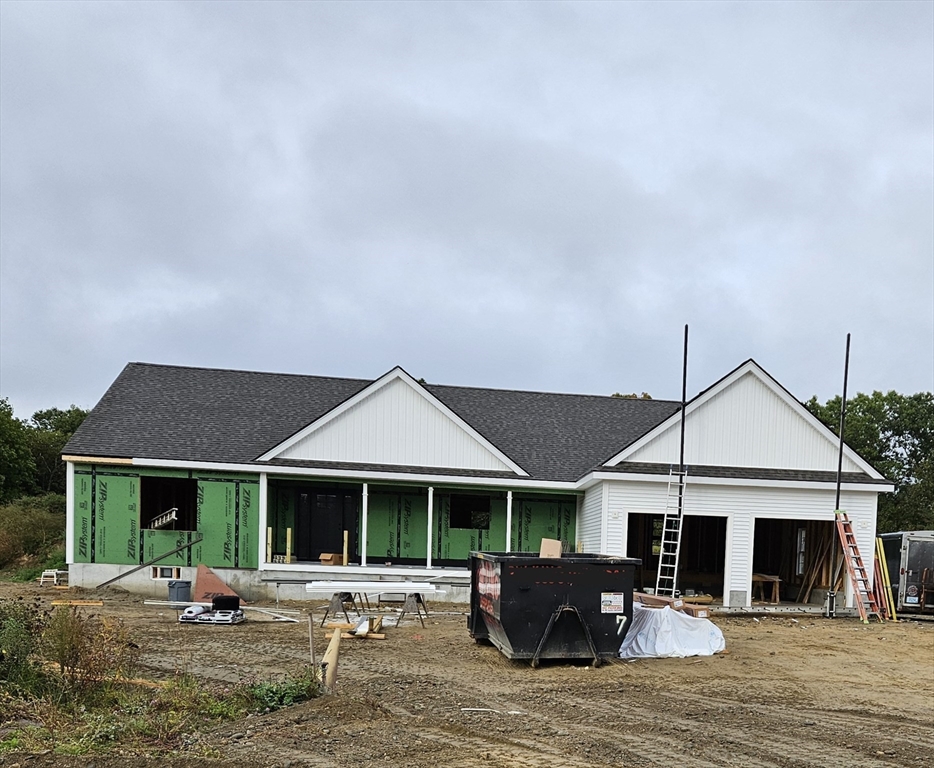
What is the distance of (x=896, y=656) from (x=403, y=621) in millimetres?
8596

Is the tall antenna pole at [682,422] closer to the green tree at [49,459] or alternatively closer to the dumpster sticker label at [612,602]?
the dumpster sticker label at [612,602]

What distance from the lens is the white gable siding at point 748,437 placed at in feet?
68.8

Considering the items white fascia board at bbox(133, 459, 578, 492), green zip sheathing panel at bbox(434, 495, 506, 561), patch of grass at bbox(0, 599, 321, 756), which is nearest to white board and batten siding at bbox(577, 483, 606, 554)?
white fascia board at bbox(133, 459, 578, 492)

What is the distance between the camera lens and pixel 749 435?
69.0 feet

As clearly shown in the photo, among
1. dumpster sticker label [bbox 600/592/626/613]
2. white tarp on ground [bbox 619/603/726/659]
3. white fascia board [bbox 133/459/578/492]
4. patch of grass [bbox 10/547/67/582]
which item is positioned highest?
white fascia board [bbox 133/459/578/492]

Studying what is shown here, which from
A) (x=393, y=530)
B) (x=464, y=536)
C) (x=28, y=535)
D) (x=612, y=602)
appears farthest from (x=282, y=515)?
(x=612, y=602)

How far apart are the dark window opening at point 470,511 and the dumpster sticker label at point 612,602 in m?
11.3

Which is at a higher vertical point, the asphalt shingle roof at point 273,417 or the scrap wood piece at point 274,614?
the asphalt shingle roof at point 273,417

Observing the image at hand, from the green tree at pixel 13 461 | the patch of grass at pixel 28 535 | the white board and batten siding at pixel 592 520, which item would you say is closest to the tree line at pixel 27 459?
the green tree at pixel 13 461

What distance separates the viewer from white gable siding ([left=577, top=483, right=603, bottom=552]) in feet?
68.7

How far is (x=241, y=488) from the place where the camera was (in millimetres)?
21281

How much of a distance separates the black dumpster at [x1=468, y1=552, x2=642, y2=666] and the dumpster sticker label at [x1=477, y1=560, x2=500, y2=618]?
0.03 meters

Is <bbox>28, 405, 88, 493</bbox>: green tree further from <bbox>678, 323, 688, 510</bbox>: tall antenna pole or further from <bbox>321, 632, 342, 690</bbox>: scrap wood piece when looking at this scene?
<bbox>321, 632, 342, 690</bbox>: scrap wood piece

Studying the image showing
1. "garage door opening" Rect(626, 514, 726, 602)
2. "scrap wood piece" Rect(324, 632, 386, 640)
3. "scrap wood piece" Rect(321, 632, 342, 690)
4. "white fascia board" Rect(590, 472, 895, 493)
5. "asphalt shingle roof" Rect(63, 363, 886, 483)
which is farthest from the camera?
"garage door opening" Rect(626, 514, 726, 602)
